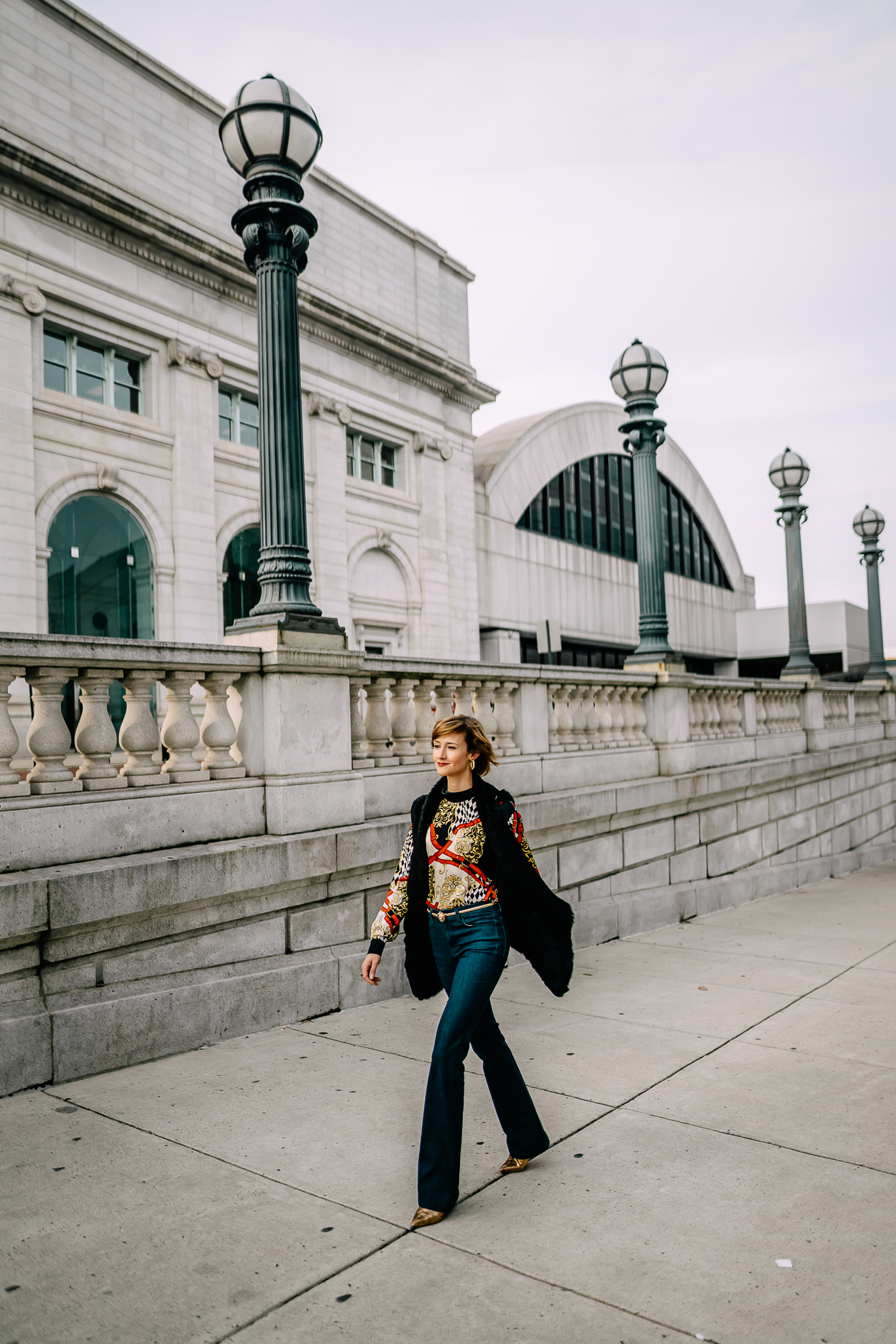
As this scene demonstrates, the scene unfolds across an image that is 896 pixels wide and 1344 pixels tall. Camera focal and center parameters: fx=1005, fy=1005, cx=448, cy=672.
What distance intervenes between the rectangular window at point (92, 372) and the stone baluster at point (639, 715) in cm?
1128

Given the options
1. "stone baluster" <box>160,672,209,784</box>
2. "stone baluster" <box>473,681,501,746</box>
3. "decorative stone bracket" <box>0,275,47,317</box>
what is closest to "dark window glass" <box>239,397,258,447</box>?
"decorative stone bracket" <box>0,275,47,317</box>

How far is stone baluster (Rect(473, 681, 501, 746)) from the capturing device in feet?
27.5

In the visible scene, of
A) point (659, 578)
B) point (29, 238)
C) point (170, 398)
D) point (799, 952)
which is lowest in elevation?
point (799, 952)

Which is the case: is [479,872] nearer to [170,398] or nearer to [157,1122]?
[157,1122]

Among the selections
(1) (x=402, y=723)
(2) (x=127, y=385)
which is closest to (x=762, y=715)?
(1) (x=402, y=723)

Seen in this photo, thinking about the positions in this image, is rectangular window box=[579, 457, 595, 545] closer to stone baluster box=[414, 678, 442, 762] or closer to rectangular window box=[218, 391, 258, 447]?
rectangular window box=[218, 391, 258, 447]

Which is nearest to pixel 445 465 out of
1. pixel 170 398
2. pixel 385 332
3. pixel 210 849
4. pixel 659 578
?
pixel 385 332

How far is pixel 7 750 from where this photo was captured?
526 centimetres

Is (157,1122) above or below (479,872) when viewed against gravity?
below

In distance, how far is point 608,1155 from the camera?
423 centimetres

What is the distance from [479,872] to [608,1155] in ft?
4.51

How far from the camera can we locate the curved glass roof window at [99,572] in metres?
16.5

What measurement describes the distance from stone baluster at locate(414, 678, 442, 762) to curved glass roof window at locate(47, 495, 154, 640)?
10.0m

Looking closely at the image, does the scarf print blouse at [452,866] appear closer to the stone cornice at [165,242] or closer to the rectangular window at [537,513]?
the stone cornice at [165,242]
